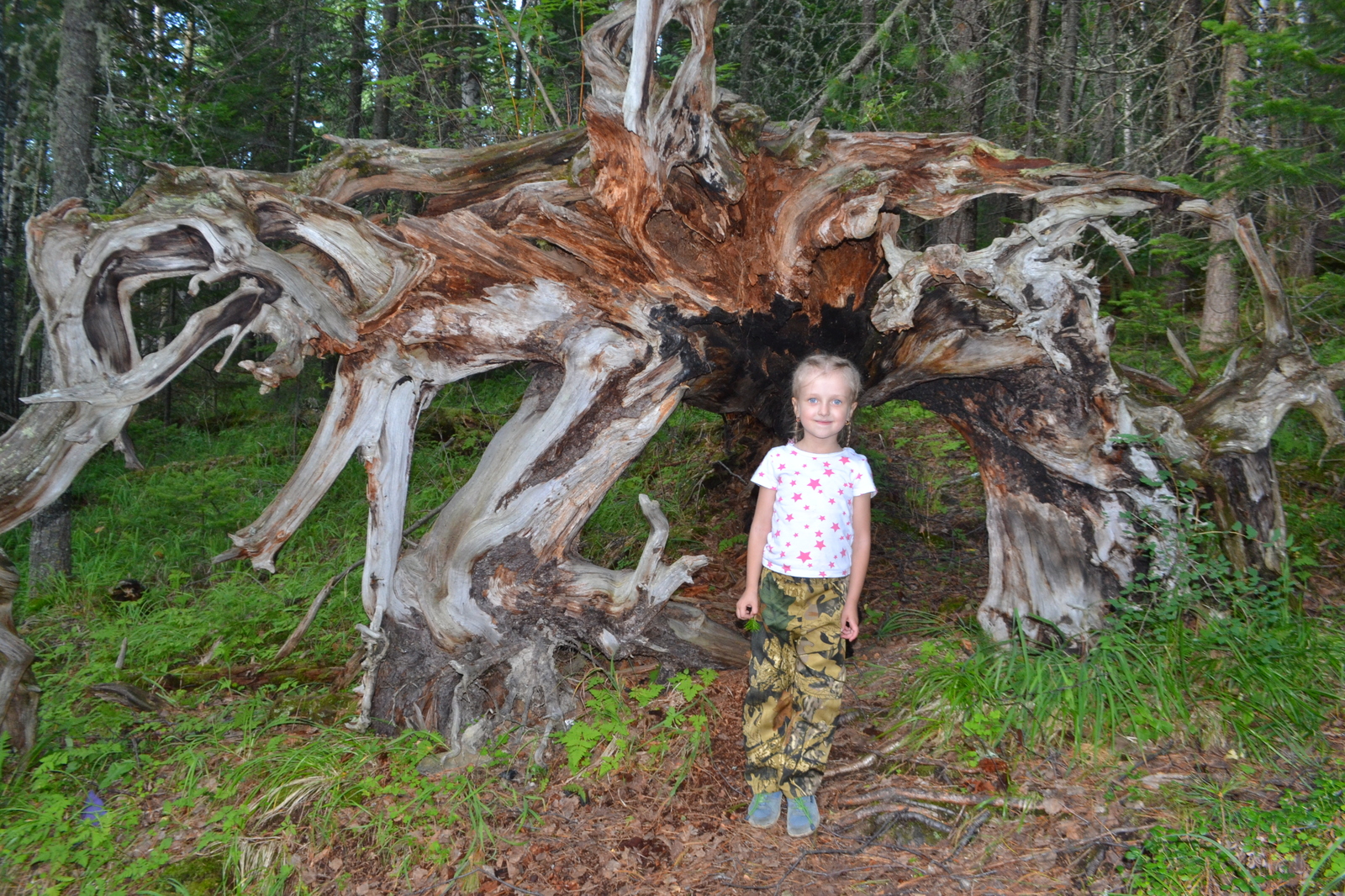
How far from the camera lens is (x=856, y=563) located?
3465mm

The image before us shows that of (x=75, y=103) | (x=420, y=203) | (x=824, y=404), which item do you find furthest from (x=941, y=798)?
(x=420, y=203)

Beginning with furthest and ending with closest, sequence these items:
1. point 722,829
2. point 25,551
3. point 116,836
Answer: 1. point 25,551
2. point 116,836
3. point 722,829

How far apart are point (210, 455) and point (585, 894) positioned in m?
9.11

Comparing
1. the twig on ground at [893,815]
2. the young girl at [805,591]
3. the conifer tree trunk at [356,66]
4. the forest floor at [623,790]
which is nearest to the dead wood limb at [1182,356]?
the forest floor at [623,790]

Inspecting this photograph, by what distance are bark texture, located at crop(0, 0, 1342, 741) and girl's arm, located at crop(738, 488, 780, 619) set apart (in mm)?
651

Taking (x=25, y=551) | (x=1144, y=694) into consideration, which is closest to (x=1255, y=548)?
(x=1144, y=694)

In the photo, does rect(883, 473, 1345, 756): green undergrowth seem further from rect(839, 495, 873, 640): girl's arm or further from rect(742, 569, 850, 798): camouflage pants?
rect(839, 495, 873, 640): girl's arm

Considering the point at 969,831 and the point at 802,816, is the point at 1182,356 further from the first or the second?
the point at 802,816

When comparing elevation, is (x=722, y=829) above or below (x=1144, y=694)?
below

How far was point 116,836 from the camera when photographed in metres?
3.76

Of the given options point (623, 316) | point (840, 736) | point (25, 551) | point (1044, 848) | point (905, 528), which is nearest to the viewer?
point (1044, 848)

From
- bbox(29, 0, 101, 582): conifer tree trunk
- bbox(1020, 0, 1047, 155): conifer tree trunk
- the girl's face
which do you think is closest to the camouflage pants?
the girl's face

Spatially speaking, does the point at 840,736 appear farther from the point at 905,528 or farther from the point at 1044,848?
the point at 905,528

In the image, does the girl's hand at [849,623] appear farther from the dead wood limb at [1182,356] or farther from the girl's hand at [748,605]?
the dead wood limb at [1182,356]
